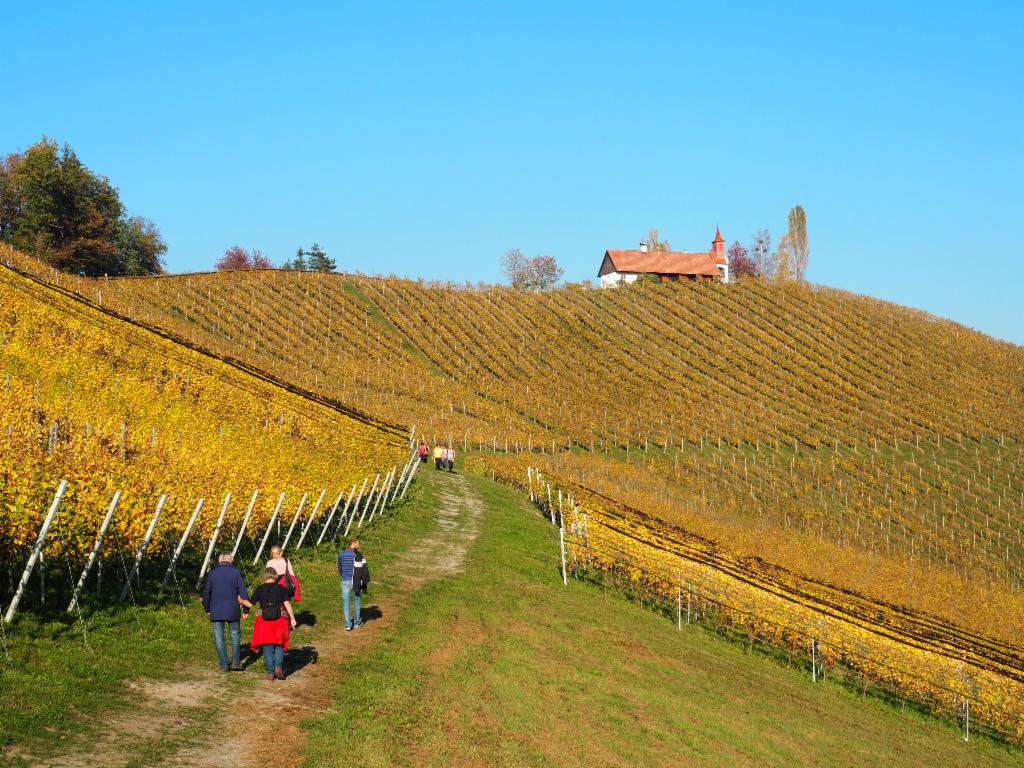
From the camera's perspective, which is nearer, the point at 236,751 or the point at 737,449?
the point at 236,751

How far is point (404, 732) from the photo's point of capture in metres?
16.7

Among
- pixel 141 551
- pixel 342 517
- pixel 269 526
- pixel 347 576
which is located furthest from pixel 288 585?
pixel 342 517

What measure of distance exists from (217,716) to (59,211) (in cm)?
10699

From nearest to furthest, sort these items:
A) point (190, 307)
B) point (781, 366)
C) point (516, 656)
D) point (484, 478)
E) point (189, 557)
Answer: point (516, 656)
point (189, 557)
point (484, 478)
point (190, 307)
point (781, 366)

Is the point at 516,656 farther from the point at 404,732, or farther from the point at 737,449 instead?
the point at 737,449

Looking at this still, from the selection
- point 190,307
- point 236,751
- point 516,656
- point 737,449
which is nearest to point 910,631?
point 516,656

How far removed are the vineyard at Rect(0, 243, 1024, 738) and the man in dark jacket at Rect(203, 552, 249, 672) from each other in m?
4.75

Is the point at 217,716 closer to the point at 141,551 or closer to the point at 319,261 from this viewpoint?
the point at 141,551

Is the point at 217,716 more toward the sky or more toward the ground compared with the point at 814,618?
more toward the sky

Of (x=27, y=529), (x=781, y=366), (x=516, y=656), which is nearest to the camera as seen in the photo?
(x=27, y=529)

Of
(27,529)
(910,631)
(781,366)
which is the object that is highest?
(781,366)

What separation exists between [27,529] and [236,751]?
790 centimetres

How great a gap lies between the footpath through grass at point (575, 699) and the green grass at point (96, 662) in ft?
8.82

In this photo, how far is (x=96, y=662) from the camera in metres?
17.4
